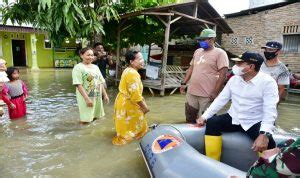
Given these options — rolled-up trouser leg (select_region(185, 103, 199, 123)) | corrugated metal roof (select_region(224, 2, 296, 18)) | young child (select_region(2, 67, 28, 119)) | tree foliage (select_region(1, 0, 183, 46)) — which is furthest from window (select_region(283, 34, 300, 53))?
young child (select_region(2, 67, 28, 119))

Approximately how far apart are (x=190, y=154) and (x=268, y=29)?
10.7 m

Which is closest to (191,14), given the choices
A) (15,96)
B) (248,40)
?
(248,40)

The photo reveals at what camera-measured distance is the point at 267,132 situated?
258 cm

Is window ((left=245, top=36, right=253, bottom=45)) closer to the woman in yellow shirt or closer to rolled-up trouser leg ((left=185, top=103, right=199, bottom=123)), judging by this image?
rolled-up trouser leg ((left=185, top=103, right=199, bottom=123))

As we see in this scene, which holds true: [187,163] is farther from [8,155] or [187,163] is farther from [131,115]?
[8,155]

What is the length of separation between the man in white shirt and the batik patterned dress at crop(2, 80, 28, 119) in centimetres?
411

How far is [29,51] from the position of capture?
1964cm

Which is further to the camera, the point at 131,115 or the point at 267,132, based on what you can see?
the point at 131,115

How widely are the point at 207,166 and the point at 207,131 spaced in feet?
2.58

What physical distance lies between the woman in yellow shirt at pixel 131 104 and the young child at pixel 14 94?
8.24 feet

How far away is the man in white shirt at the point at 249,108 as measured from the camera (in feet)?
8.74

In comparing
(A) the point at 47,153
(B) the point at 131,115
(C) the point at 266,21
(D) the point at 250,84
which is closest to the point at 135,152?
(B) the point at 131,115

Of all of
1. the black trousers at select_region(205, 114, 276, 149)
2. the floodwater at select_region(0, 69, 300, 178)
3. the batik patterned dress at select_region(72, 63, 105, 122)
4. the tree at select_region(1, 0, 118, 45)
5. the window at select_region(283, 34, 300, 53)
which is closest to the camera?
the black trousers at select_region(205, 114, 276, 149)

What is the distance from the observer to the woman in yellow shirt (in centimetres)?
401
